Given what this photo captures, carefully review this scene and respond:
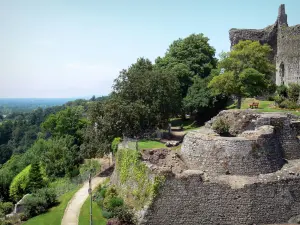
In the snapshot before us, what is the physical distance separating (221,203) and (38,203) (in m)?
13.4

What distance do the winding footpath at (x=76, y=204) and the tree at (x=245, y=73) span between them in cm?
1440

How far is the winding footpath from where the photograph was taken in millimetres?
22850

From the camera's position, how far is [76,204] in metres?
25.7

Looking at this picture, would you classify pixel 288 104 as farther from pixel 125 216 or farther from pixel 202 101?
pixel 125 216

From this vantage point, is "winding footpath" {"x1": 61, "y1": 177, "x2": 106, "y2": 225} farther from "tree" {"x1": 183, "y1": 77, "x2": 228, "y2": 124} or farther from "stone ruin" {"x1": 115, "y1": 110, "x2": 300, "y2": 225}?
"tree" {"x1": 183, "y1": 77, "x2": 228, "y2": 124}

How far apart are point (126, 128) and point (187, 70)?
17237 mm

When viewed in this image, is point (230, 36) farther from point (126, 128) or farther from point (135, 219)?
point (135, 219)

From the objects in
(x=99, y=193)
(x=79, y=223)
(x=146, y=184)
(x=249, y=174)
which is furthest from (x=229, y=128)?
(x=79, y=223)

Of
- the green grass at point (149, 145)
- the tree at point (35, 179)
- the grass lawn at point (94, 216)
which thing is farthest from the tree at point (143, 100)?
the tree at point (35, 179)

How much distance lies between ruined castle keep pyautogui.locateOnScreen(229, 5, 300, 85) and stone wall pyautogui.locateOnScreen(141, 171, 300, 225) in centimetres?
1998

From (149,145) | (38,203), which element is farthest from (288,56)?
(38,203)

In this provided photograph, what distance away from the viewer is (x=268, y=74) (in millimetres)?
36219

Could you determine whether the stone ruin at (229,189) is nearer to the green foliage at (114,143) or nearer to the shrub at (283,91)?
the green foliage at (114,143)

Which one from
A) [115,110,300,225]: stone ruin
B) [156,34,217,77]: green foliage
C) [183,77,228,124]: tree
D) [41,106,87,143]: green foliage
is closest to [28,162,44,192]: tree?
[41,106,87,143]: green foliage
